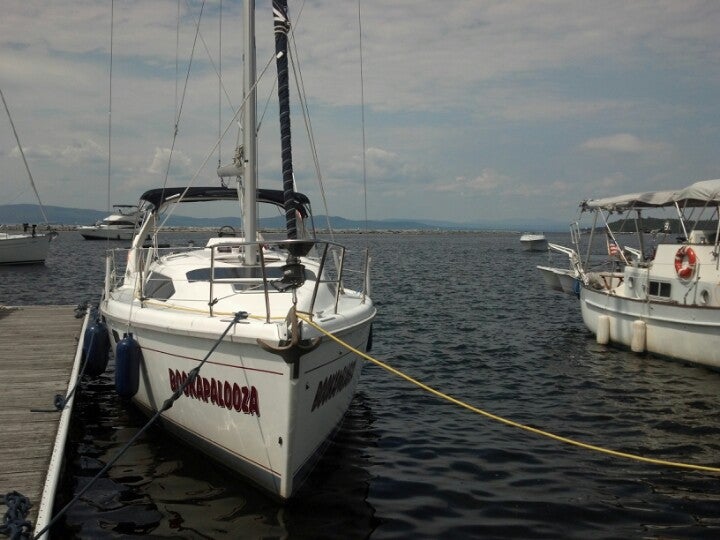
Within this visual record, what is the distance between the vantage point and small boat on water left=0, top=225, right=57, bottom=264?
4056 cm

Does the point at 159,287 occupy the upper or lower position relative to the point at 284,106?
lower

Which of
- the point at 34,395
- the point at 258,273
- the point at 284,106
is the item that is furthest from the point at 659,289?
the point at 34,395

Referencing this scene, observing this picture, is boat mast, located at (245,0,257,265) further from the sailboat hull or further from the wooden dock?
the wooden dock

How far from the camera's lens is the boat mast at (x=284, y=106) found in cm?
873

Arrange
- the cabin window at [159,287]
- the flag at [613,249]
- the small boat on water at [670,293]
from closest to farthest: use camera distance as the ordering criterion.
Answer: the cabin window at [159,287]
the small boat on water at [670,293]
the flag at [613,249]

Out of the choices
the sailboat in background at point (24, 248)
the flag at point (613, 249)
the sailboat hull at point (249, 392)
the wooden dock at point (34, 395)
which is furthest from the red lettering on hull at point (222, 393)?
the sailboat in background at point (24, 248)

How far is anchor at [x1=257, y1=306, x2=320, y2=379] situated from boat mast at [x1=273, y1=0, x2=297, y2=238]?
8.18ft

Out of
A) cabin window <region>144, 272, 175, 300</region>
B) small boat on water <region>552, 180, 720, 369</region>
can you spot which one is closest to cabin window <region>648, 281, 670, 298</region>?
small boat on water <region>552, 180, 720, 369</region>

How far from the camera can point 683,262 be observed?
1508cm

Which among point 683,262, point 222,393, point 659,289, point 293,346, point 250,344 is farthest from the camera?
point 659,289

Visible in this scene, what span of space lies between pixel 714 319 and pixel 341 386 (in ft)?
30.1

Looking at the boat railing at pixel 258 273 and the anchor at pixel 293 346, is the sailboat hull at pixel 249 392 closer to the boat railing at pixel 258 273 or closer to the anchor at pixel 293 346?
the anchor at pixel 293 346

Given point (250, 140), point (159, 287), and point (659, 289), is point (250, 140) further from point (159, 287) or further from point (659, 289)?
point (659, 289)

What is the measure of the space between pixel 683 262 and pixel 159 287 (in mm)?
11663
